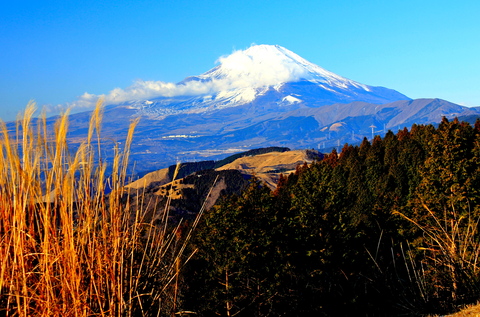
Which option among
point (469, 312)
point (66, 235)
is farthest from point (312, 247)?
point (66, 235)

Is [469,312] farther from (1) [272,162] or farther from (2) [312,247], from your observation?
(1) [272,162]

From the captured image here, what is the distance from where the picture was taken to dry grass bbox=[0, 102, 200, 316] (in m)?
3.93

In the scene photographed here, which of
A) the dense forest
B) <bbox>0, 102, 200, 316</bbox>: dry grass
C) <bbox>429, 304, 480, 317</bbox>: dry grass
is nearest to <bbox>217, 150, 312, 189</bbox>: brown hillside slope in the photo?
the dense forest

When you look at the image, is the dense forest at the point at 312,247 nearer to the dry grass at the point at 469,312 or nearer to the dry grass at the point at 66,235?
the dry grass at the point at 469,312

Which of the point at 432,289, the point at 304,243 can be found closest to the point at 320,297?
the point at 304,243

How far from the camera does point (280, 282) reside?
790 inches

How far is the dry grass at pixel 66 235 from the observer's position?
393cm

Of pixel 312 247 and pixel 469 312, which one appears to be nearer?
pixel 469 312

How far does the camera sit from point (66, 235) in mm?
3900

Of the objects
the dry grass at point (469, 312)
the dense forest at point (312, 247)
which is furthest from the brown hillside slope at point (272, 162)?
the dry grass at point (469, 312)

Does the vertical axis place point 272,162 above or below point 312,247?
below

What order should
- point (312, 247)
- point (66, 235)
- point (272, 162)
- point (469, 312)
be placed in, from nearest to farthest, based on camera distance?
point (66, 235)
point (469, 312)
point (312, 247)
point (272, 162)

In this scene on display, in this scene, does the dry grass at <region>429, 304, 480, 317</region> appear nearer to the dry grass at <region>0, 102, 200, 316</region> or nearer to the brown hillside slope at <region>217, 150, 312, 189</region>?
the dry grass at <region>0, 102, 200, 316</region>

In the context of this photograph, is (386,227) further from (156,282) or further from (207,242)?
(156,282)
